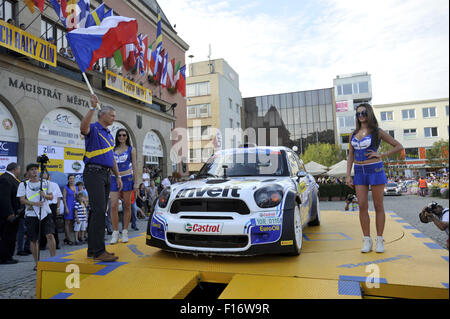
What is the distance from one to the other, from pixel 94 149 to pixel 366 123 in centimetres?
297

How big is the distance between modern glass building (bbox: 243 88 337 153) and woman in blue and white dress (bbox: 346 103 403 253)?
4711cm

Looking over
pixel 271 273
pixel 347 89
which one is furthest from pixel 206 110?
pixel 271 273

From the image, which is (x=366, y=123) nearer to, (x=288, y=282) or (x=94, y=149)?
(x=288, y=282)

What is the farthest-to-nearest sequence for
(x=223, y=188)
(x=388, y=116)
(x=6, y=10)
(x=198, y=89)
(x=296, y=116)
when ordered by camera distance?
(x=296, y=116)
(x=388, y=116)
(x=198, y=89)
(x=6, y=10)
(x=223, y=188)

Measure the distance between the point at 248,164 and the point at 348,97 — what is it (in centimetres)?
5240

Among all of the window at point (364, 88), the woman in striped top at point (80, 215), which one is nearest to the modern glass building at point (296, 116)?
the window at point (364, 88)

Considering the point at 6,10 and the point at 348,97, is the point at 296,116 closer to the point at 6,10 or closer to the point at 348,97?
the point at 348,97

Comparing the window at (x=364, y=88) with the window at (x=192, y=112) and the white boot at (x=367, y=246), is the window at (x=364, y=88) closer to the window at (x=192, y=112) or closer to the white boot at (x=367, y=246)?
the window at (x=192, y=112)

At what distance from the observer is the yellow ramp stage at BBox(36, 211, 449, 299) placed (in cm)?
217

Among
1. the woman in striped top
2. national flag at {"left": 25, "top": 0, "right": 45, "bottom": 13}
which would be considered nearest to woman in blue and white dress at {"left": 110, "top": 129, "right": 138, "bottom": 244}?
the woman in striped top

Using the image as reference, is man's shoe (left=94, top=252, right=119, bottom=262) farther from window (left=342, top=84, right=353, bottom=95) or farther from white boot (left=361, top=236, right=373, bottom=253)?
window (left=342, top=84, right=353, bottom=95)

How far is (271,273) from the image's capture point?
2559 mm

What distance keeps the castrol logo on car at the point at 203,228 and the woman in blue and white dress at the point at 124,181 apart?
1.54 m
